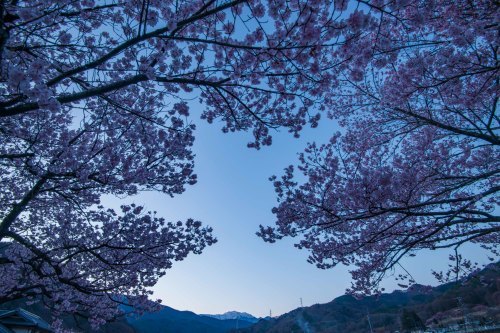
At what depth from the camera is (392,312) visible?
306ft

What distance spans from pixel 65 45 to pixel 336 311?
121 m

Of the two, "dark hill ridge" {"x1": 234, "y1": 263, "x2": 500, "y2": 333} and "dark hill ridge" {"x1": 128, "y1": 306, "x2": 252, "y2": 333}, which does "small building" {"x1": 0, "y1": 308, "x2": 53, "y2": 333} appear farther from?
"dark hill ridge" {"x1": 128, "y1": 306, "x2": 252, "y2": 333}

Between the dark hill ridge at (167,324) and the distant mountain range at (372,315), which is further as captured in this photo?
the dark hill ridge at (167,324)

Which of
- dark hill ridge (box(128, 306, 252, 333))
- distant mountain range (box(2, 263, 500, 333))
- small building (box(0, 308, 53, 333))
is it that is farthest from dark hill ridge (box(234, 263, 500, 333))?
small building (box(0, 308, 53, 333))

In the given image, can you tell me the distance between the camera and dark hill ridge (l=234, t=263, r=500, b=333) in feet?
201

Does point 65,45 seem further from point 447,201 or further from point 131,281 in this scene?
point 447,201

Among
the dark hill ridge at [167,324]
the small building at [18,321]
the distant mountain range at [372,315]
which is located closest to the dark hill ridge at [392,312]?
the distant mountain range at [372,315]

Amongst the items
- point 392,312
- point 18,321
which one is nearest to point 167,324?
point 392,312

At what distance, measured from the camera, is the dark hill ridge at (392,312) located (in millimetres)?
61300

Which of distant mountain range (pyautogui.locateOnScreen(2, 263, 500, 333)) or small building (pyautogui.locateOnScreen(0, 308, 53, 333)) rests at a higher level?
distant mountain range (pyautogui.locateOnScreen(2, 263, 500, 333))

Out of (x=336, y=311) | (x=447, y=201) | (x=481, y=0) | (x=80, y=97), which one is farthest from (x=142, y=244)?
(x=336, y=311)

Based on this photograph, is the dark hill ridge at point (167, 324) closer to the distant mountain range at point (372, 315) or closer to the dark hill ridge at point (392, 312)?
the distant mountain range at point (372, 315)

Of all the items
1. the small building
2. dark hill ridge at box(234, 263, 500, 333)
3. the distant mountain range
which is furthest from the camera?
dark hill ridge at box(234, 263, 500, 333)

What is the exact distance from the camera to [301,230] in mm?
8000
